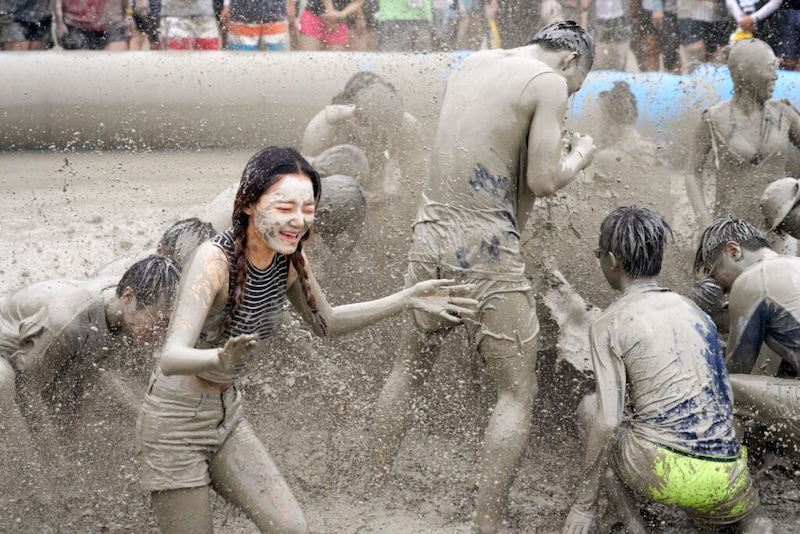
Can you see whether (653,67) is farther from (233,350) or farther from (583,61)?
(233,350)

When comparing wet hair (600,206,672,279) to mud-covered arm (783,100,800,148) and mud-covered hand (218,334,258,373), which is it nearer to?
mud-covered hand (218,334,258,373)

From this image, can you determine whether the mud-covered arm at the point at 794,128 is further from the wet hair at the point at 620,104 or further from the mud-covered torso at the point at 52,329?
the mud-covered torso at the point at 52,329

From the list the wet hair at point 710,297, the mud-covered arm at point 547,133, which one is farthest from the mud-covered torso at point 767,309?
the mud-covered arm at point 547,133

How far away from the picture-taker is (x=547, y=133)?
4.25 metres

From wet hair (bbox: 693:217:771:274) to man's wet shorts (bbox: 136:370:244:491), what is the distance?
92.4 inches

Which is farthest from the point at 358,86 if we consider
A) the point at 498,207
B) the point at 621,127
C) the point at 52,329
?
the point at 52,329

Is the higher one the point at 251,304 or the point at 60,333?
the point at 251,304

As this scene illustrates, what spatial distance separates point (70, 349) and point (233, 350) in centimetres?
161

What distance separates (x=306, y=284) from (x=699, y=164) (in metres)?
3.70

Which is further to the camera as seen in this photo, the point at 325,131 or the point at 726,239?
the point at 325,131

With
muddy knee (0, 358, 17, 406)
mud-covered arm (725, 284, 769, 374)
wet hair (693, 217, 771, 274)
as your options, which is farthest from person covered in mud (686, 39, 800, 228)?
muddy knee (0, 358, 17, 406)

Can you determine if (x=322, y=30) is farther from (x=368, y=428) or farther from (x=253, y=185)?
(x=253, y=185)

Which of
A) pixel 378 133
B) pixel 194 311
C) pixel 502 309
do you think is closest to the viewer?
pixel 194 311

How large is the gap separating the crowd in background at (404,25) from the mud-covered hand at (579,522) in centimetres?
534
